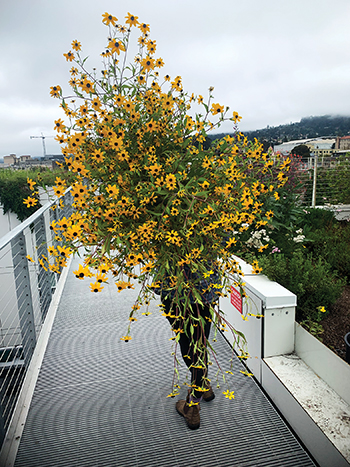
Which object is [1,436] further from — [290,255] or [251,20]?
[251,20]

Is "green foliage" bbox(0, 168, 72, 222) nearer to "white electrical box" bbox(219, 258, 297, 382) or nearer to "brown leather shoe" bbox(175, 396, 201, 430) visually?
"white electrical box" bbox(219, 258, 297, 382)

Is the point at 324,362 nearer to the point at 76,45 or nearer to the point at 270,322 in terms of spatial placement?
the point at 270,322

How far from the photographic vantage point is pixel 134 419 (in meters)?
1.58

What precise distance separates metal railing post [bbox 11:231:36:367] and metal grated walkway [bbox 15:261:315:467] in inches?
7.8

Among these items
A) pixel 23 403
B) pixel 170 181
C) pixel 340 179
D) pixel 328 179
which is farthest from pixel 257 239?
pixel 340 179

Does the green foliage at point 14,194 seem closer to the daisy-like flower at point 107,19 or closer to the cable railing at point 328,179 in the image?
the cable railing at point 328,179

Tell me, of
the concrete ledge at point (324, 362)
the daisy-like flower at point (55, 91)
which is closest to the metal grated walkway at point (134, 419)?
the concrete ledge at point (324, 362)

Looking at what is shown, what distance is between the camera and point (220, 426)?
1527 millimetres

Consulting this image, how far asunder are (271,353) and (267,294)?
34 cm

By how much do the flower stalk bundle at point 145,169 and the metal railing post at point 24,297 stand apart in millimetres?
825

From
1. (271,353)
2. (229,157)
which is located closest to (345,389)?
(271,353)

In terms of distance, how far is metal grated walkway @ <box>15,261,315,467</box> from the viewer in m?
1.37

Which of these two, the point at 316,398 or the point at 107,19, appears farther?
the point at 316,398

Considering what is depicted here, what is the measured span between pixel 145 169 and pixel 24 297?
1.26 meters
